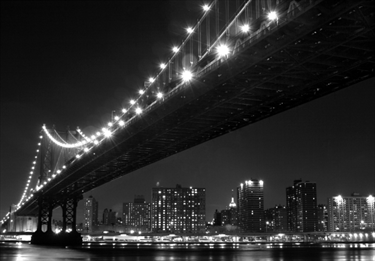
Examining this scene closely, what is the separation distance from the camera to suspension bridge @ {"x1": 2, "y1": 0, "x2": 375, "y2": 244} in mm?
21656

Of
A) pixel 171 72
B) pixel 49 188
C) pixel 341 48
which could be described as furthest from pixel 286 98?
pixel 49 188

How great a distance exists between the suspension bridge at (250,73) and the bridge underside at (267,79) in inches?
1.8

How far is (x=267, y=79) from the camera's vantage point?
92.3ft

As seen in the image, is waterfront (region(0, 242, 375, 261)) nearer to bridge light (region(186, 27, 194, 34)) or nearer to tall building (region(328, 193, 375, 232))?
bridge light (region(186, 27, 194, 34))

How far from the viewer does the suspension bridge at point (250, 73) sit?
21656 mm

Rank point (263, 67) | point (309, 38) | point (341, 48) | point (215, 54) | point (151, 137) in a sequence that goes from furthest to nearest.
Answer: point (151, 137)
point (215, 54)
point (263, 67)
point (341, 48)
point (309, 38)

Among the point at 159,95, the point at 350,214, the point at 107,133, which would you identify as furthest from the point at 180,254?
the point at 350,214

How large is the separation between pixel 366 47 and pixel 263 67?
5488mm

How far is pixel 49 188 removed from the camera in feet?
268

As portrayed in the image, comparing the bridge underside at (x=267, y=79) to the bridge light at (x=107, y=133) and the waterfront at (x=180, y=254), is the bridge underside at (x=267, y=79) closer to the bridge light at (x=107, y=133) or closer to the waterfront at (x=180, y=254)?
the bridge light at (x=107, y=133)

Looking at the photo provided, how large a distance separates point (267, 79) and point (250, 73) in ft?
3.24

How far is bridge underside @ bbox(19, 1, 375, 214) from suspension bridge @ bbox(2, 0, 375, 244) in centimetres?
5

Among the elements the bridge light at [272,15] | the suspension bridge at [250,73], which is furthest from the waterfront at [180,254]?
the bridge light at [272,15]

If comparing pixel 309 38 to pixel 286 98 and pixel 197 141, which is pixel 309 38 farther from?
pixel 197 141
